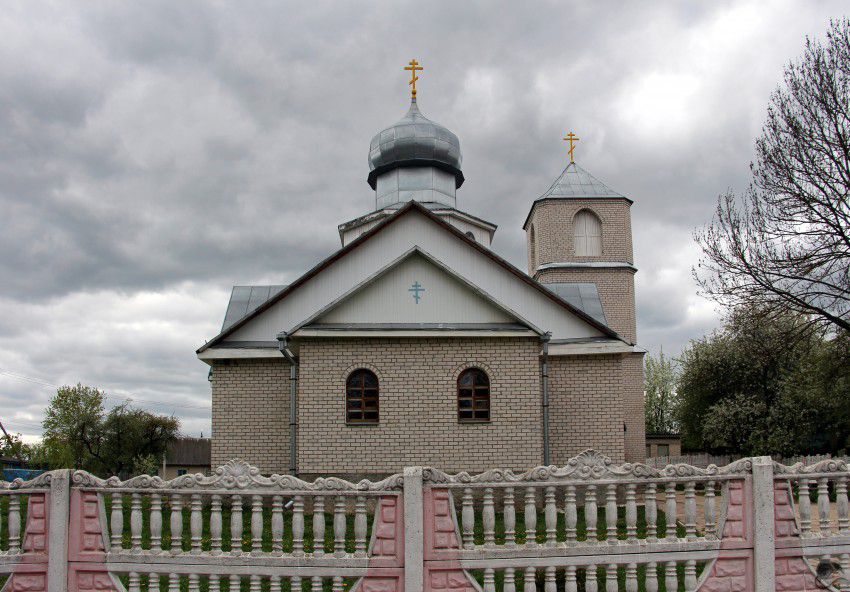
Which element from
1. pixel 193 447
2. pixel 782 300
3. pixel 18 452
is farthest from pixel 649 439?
pixel 18 452

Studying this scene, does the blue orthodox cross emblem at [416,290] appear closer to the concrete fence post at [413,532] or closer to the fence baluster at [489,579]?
the concrete fence post at [413,532]

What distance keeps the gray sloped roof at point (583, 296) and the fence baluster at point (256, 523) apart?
41.2ft

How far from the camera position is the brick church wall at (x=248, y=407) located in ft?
47.9

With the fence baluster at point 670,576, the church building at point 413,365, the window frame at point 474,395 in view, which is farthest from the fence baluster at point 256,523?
the window frame at point 474,395

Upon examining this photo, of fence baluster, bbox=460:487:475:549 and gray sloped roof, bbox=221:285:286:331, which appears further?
gray sloped roof, bbox=221:285:286:331

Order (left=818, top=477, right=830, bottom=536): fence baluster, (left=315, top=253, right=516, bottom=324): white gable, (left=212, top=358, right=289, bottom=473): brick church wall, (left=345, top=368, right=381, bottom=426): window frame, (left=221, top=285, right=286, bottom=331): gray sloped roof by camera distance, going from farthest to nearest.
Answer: (left=221, top=285, right=286, bottom=331): gray sloped roof, (left=212, top=358, right=289, bottom=473): brick church wall, (left=315, top=253, right=516, bottom=324): white gable, (left=345, top=368, right=381, bottom=426): window frame, (left=818, top=477, right=830, bottom=536): fence baluster

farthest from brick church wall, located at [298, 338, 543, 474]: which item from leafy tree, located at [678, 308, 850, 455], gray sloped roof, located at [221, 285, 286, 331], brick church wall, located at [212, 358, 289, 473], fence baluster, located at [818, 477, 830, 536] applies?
leafy tree, located at [678, 308, 850, 455]

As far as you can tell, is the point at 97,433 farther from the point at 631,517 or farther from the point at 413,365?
the point at 631,517

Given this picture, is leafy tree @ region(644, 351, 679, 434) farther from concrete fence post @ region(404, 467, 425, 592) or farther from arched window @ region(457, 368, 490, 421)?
concrete fence post @ region(404, 467, 425, 592)

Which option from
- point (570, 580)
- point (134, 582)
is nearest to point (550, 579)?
point (570, 580)

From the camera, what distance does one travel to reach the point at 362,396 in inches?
520

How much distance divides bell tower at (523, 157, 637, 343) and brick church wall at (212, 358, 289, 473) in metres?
10.2

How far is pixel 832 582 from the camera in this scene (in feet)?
18.0

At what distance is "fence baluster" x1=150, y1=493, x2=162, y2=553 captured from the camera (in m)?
5.32
